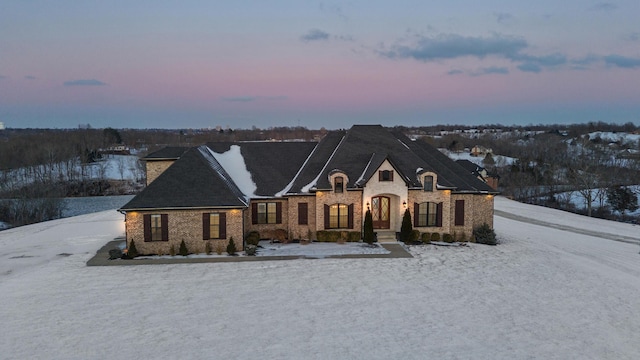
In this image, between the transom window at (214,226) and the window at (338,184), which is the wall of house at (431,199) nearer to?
the window at (338,184)

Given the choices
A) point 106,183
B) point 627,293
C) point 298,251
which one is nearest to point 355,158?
point 298,251

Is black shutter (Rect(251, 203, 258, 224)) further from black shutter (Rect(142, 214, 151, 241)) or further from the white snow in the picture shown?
black shutter (Rect(142, 214, 151, 241))

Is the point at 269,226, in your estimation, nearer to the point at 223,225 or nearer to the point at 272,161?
the point at 223,225

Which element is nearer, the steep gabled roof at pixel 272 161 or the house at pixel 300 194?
the house at pixel 300 194

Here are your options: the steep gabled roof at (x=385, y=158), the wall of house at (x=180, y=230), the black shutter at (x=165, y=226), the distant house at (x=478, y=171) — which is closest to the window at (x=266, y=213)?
the wall of house at (x=180, y=230)

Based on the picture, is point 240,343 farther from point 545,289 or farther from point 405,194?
point 405,194

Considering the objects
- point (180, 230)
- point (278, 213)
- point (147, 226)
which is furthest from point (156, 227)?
point (278, 213)

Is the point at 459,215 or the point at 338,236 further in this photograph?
the point at 459,215
